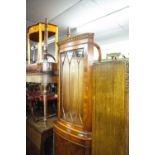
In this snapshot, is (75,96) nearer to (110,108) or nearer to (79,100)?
(79,100)

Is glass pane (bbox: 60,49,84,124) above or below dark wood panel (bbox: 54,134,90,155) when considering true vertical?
above

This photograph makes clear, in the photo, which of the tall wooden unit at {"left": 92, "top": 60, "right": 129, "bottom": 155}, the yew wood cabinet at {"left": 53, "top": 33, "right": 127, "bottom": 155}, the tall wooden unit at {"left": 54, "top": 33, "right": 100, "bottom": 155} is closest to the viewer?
the tall wooden unit at {"left": 92, "top": 60, "right": 129, "bottom": 155}

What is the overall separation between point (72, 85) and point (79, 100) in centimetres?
→ 17

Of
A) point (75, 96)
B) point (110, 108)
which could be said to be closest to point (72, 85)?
point (75, 96)

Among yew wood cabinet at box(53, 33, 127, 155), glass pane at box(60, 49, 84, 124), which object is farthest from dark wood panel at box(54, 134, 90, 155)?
glass pane at box(60, 49, 84, 124)

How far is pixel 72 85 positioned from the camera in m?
1.53

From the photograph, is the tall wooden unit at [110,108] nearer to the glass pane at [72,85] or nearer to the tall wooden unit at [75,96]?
the tall wooden unit at [75,96]

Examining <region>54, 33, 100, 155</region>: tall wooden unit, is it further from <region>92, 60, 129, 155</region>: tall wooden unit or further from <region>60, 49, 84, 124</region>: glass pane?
<region>92, 60, 129, 155</region>: tall wooden unit

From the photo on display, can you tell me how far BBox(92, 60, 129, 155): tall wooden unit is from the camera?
3.19 ft

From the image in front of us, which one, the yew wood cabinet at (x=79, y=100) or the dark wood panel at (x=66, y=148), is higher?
the yew wood cabinet at (x=79, y=100)

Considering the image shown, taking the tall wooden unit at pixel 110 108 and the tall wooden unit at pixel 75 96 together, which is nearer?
the tall wooden unit at pixel 110 108

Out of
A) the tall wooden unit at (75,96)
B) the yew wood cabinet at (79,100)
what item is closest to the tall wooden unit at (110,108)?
the yew wood cabinet at (79,100)

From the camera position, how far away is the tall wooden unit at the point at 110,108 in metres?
0.97
